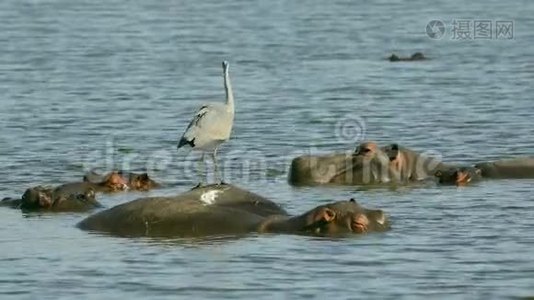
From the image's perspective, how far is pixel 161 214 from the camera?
42.7 ft

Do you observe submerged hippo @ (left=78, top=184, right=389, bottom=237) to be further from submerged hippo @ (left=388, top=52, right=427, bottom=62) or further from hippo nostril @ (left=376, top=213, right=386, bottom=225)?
submerged hippo @ (left=388, top=52, right=427, bottom=62)

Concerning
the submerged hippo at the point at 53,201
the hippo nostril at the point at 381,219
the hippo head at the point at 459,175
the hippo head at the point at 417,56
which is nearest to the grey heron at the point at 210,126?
the submerged hippo at the point at 53,201

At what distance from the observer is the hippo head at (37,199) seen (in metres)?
14.2

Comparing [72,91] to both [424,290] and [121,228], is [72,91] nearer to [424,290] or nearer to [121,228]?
[121,228]

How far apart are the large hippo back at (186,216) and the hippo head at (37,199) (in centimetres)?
101

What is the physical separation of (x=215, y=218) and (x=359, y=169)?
10.2 feet

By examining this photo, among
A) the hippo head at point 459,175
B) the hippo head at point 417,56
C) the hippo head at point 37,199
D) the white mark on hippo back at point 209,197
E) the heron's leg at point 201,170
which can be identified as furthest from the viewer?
the hippo head at point 417,56

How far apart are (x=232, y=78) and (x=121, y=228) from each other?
40.0ft

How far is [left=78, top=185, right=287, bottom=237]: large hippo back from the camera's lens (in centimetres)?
1295

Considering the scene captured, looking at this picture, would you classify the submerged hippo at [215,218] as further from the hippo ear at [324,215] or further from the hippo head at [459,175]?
the hippo head at [459,175]

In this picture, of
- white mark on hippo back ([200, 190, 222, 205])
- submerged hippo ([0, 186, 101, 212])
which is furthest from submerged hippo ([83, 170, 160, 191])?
white mark on hippo back ([200, 190, 222, 205])

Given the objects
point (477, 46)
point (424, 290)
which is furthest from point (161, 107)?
point (424, 290)

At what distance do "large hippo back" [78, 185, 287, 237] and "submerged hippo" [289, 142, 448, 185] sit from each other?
2507 mm

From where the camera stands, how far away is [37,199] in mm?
14258
